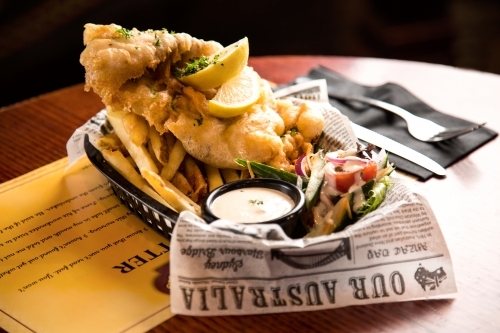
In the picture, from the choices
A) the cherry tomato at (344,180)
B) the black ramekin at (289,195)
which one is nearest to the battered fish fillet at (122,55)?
the black ramekin at (289,195)

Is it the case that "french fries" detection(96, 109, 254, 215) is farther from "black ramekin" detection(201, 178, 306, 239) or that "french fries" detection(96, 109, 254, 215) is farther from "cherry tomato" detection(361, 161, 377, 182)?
"cherry tomato" detection(361, 161, 377, 182)

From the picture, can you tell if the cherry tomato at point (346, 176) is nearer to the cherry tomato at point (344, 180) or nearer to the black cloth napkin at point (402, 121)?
the cherry tomato at point (344, 180)

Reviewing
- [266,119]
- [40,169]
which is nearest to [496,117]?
[266,119]

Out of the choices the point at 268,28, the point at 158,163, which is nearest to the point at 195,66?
the point at 158,163

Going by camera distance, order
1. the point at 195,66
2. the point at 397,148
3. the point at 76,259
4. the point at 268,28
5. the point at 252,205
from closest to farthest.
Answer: the point at 252,205, the point at 76,259, the point at 195,66, the point at 397,148, the point at 268,28

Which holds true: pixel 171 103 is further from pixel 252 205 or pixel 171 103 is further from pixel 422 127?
pixel 422 127

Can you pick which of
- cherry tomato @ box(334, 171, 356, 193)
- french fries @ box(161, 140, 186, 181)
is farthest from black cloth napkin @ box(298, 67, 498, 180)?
french fries @ box(161, 140, 186, 181)
